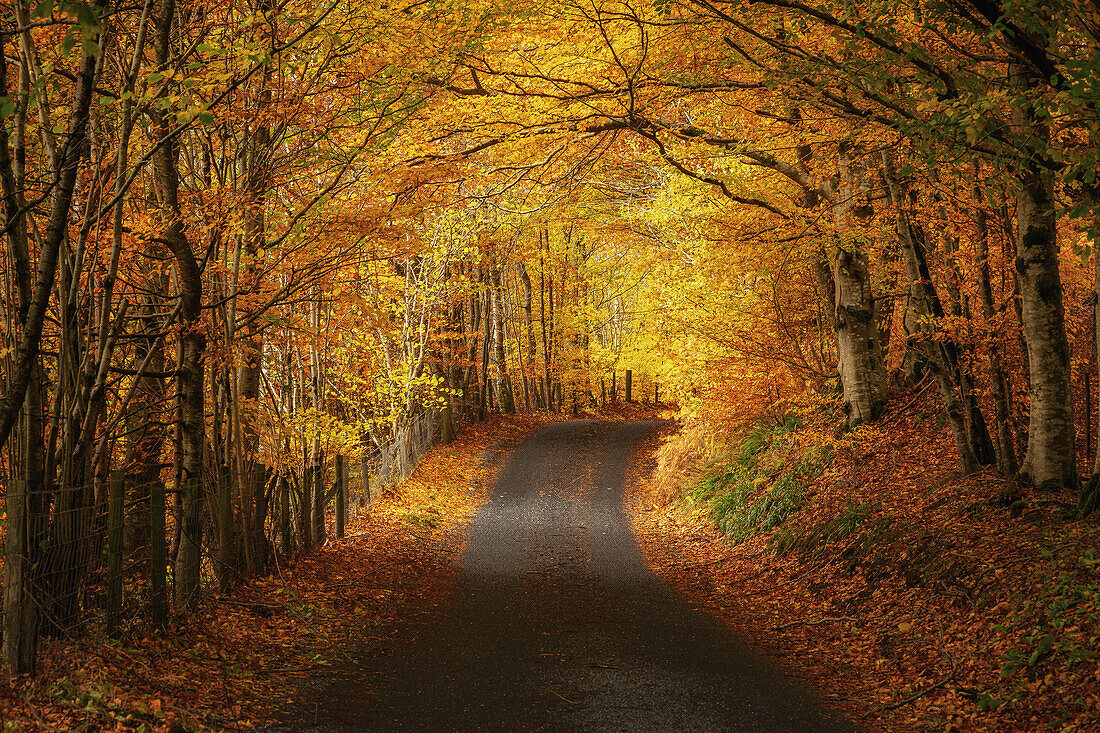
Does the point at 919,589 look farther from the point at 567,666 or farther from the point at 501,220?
the point at 501,220

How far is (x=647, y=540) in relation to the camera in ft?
48.0

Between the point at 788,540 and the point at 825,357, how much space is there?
467 cm

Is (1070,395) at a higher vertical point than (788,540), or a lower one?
higher

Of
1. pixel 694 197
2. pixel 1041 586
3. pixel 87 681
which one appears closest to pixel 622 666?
pixel 1041 586

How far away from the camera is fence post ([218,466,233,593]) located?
27.3ft

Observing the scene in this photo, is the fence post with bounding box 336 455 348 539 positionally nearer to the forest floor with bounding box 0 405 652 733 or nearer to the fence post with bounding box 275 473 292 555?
the forest floor with bounding box 0 405 652 733

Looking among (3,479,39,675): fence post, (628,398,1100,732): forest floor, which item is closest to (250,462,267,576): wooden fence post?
(3,479,39,675): fence post

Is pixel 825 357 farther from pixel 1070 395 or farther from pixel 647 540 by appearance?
pixel 1070 395

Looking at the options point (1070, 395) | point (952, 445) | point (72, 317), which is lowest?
point (952, 445)

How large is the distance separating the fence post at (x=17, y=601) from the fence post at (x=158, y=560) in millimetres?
A: 1548

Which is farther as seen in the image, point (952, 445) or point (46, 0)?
point (952, 445)

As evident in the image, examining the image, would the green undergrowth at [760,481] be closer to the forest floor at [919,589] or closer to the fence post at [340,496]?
the forest floor at [919,589]

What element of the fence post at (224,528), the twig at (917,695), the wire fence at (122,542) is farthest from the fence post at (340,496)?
the twig at (917,695)

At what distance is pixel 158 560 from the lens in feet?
22.5
